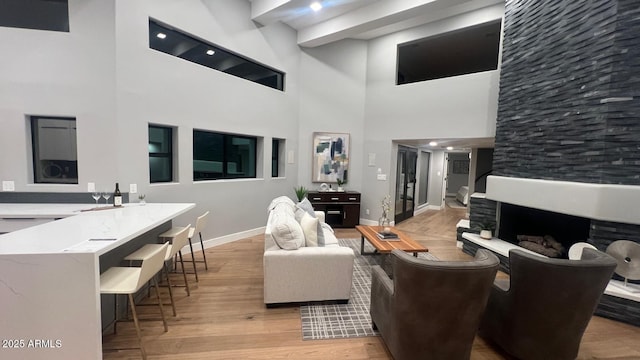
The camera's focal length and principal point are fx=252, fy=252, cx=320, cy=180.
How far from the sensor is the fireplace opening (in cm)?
328

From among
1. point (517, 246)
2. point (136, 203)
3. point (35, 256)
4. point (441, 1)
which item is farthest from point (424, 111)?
point (35, 256)

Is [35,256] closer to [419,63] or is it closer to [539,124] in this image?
[539,124]

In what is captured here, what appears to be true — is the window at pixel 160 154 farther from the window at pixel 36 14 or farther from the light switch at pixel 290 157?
the light switch at pixel 290 157

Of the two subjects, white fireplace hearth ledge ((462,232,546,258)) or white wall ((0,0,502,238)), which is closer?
white wall ((0,0,502,238))

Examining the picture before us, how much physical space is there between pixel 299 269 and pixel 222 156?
9.96ft

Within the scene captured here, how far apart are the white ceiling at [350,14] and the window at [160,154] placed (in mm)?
2698

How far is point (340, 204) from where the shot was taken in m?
5.82

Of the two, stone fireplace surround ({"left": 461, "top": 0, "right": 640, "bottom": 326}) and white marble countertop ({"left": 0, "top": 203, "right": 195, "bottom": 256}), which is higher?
stone fireplace surround ({"left": 461, "top": 0, "right": 640, "bottom": 326})

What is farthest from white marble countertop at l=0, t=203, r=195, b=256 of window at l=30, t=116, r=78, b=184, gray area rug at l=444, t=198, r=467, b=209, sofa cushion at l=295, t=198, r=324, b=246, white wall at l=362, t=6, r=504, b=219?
gray area rug at l=444, t=198, r=467, b=209

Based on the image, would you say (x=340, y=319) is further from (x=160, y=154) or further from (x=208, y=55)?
(x=208, y=55)

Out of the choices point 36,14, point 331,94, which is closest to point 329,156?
point 331,94

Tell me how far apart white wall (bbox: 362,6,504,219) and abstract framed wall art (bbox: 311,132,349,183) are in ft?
1.90

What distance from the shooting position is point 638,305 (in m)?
2.52

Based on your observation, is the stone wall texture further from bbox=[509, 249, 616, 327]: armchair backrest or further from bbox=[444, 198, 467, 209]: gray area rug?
bbox=[444, 198, 467, 209]: gray area rug
